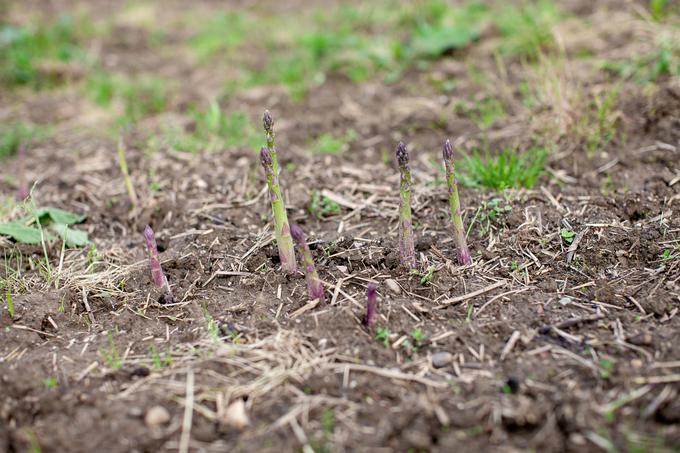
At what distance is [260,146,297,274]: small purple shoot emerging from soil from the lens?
2.57 meters

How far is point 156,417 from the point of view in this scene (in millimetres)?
2055

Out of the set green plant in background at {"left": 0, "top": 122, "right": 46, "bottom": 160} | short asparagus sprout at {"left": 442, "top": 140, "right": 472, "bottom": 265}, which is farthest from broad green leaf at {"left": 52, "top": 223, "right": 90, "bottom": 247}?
short asparagus sprout at {"left": 442, "top": 140, "right": 472, "bottom": 265}

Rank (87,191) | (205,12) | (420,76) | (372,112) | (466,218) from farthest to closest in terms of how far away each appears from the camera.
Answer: (205,12)
(420,76)
(372,112)
(87,191)
(466,218)

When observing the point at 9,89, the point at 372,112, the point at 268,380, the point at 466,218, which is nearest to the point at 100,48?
the point at 9,89

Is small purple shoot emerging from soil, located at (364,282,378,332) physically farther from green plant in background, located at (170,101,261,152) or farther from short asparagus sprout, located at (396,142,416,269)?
green plant in background, located at (170,101,261,152)

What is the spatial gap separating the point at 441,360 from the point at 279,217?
886 mm

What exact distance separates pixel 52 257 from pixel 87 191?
717 mm

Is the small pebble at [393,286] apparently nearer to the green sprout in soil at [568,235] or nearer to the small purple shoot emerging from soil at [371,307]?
the small purple shoot emerging from soil at [371,307]

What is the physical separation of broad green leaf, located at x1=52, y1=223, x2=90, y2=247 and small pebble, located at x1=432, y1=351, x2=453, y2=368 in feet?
6.12

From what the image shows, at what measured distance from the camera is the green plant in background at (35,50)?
17.4 ft

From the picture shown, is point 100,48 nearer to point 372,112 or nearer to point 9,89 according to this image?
point 9,89

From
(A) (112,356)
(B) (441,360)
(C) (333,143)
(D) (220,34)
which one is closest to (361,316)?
(B) (441,360)

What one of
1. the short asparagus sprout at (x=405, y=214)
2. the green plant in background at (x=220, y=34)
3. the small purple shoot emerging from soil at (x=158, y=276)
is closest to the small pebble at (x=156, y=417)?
the small purple shoot emerging from soil at (x=158, y=276)

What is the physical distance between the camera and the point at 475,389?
2.14 meters
